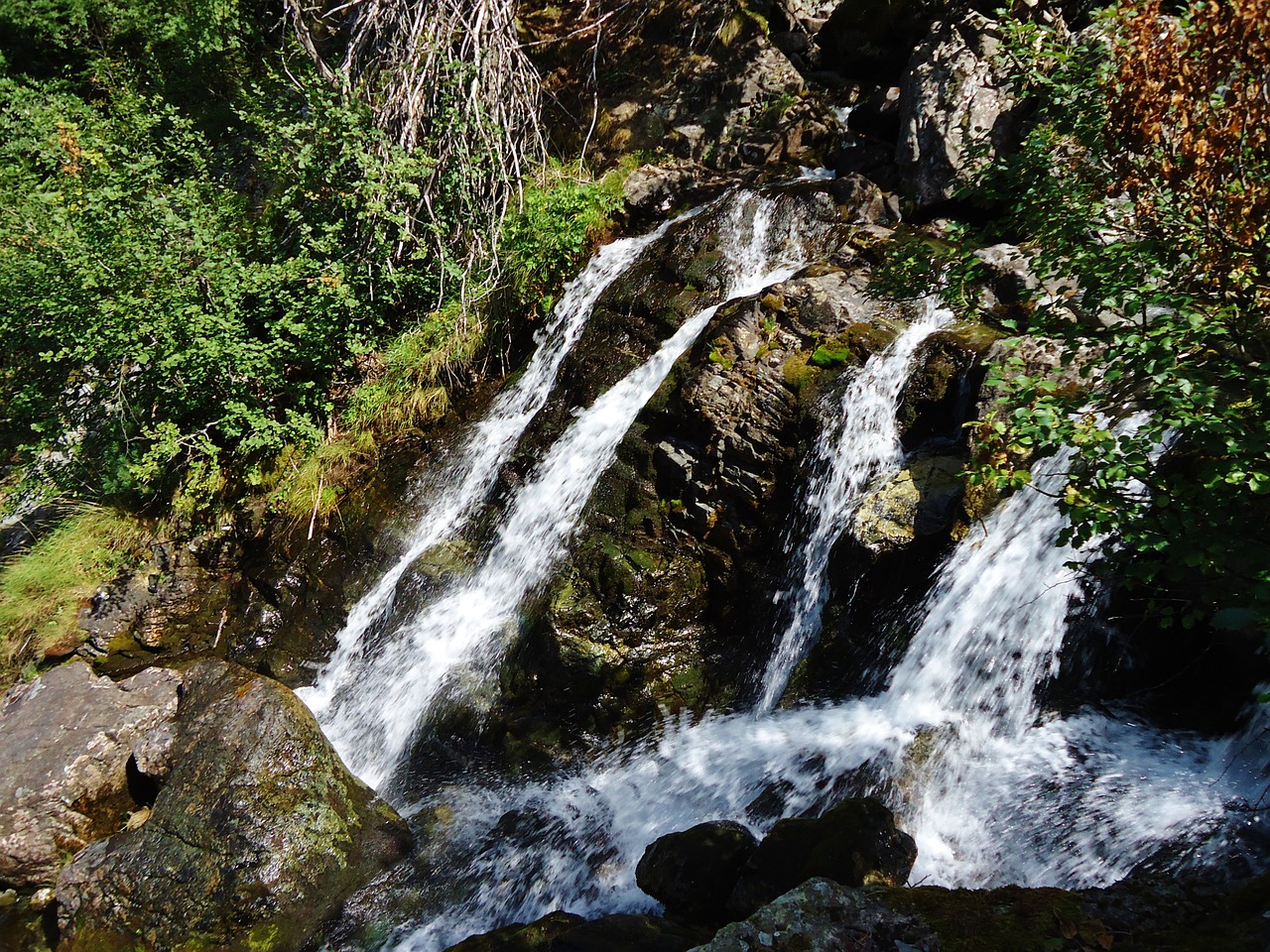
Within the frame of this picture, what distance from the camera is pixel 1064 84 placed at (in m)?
3.72

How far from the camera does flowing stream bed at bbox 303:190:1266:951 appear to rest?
3434mm

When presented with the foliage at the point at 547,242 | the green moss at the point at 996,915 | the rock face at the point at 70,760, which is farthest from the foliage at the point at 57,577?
the green moss at the point at 996,915

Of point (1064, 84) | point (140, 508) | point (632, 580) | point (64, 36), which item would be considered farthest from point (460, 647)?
point (64, 36)

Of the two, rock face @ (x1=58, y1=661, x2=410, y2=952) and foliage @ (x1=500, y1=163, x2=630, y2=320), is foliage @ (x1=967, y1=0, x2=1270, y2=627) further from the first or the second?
foliage @ (x1=500, y1=163, x2=630, y2=320)

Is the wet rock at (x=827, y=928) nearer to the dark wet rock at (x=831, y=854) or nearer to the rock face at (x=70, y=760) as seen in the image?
the dark wet rock at (x=831, y=854)

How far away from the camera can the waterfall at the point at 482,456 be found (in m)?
6.59

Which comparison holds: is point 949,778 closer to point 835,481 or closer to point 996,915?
point 996,915

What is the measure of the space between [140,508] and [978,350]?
8.00m

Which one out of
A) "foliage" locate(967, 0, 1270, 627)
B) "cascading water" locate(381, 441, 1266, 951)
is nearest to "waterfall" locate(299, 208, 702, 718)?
"cascading water" locate(381, 441, 1266, 951)

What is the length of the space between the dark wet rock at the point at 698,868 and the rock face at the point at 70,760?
372 cm

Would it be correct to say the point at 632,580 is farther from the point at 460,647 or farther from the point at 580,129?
the point at 580,129

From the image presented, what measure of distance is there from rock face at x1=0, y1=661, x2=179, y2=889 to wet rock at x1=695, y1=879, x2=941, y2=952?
469cm

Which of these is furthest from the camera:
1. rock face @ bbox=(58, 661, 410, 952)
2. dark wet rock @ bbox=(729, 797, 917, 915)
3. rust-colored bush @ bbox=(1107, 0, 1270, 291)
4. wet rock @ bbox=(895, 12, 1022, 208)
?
wet rock @ bbox=(895, 12, 1022, 208)

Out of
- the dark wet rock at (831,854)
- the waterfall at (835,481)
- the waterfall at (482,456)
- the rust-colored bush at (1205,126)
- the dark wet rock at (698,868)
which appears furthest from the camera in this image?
the waterfall at (482,456)
